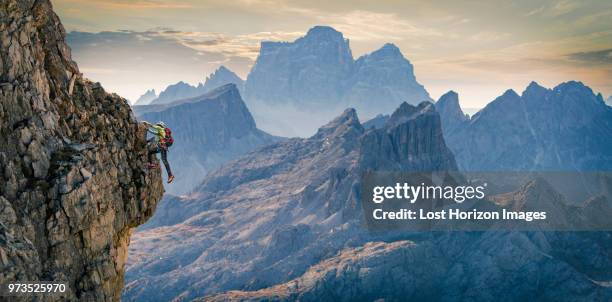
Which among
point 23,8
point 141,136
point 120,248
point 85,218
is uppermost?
point 23,8

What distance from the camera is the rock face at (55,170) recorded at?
40.5 meters

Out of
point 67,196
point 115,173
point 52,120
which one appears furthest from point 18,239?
point 115,173

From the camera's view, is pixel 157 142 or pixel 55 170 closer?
pixel 55 170

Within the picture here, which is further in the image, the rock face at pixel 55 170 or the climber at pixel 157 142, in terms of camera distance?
the climber at pixel 157 142

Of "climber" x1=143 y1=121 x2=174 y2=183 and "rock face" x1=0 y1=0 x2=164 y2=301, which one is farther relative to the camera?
"climber" x1=143 y1=121 x2=174 y2=183

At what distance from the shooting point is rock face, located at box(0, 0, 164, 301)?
133ft

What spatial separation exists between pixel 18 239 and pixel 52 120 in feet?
30.6

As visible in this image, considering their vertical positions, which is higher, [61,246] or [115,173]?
[115,173]

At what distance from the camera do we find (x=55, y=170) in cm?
4281

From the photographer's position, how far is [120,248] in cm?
Answer: 5244

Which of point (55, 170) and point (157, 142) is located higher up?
point (157, 142)

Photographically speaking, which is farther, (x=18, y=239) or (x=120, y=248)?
(x=120, y=248)

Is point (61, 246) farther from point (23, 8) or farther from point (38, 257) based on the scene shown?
point (23, 8)

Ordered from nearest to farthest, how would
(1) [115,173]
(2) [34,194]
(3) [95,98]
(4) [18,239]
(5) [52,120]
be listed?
(4) [18,239] < (2) [34,194] < (5) [52,120] < (1) [115,173] < (3) [95,98]
